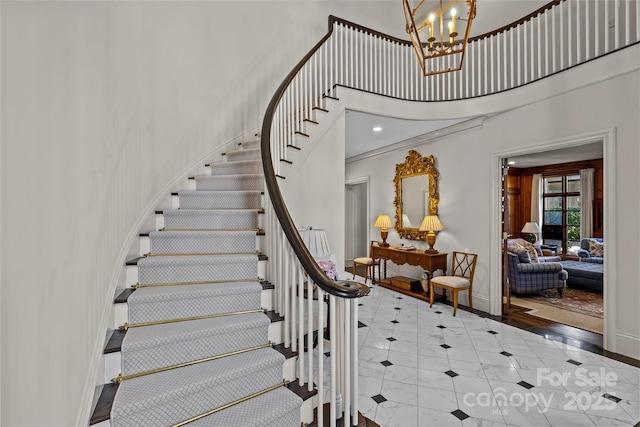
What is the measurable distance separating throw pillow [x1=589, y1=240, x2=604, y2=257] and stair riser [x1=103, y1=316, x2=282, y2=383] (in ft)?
25.2

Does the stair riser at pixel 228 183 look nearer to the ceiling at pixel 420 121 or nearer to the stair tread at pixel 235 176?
the stair tread at pixel 235 176

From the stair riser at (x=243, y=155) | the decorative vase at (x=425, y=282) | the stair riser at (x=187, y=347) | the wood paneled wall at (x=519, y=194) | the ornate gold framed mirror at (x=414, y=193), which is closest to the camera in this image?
the stair riser at (x=187, y=347)

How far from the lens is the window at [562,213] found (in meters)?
8.03

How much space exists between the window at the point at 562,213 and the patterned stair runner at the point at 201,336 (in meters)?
8.90

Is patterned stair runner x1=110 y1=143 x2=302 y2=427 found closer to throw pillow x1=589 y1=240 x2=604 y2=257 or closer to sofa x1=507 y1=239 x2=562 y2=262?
sofa x1=507 y1=239 x2=562 y2=262

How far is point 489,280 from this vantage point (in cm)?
455

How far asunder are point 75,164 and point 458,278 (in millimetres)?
4764

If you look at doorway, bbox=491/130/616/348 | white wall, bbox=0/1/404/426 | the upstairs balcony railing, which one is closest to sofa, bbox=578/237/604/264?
doorway, bbox=491/130/616/348

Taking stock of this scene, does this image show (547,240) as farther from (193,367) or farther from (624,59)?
(193,367)

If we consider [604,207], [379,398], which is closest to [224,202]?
[379,398]

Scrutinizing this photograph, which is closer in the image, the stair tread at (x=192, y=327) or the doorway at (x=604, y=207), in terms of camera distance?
the stair tread at (x=192, y=327)

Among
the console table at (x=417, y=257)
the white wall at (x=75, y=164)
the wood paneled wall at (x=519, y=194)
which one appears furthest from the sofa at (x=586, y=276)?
the white wall at (x=75, y=164)

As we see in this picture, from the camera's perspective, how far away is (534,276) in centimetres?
536

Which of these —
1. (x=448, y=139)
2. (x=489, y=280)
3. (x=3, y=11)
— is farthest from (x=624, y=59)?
(x=3, y=11)
